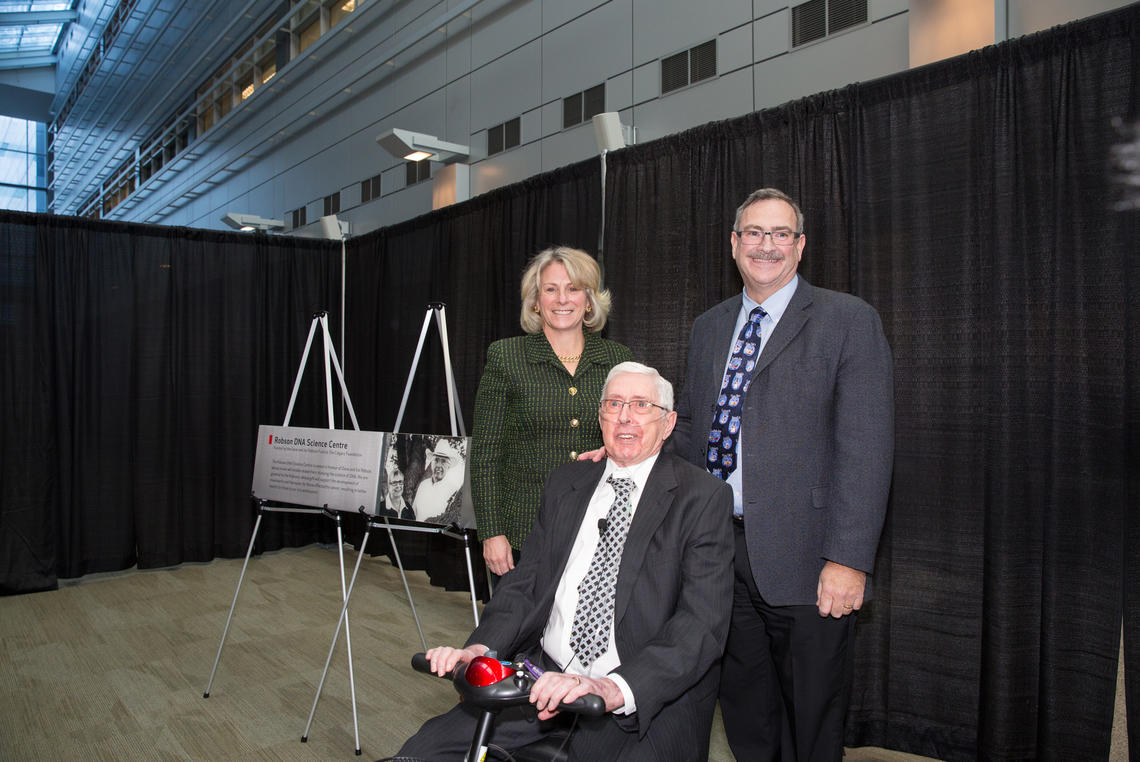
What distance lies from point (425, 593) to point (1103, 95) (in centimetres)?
452

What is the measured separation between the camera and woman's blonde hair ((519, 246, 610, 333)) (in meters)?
2.42

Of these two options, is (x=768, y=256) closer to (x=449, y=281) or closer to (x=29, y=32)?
(x=449, y=281)

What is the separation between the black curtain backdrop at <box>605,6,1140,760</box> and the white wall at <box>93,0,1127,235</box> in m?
→ 0.65

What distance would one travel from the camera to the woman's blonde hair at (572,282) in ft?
7.95

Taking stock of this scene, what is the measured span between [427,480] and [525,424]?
2.85ft

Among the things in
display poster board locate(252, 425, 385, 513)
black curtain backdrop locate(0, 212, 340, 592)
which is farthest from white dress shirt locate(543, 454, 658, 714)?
black curtain backdrop locate(0, 212, 340, 592)

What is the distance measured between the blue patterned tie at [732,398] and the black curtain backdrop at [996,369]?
1073mm

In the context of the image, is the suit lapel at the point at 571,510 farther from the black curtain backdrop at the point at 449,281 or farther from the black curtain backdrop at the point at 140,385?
the black curtain backdrop at the point at 140,385

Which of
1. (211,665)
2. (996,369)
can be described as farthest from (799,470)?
(211,665)

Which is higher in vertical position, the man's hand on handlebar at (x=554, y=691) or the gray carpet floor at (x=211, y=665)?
the man's hand on handlebar at (x=554, y=691)

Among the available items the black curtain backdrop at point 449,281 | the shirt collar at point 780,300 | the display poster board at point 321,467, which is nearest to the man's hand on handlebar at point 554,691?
the shirt collar at point 780,300

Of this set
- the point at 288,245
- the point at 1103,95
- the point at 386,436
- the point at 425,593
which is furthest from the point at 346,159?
the point at 1103,95

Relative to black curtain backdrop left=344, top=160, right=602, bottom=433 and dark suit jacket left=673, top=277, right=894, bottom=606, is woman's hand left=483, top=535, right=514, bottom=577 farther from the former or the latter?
black curtain backdrop left=344, top=160, right=602, bottom=433

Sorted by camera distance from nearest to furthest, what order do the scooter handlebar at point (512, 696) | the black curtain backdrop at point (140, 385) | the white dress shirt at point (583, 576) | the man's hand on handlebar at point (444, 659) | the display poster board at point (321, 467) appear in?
the scooter handlebar at point (512, 696) → the man's hand on handlebar at point (444, 659) → the white dress shirt at point (583, 576) → the display poster board at point (321, 467) → the black curtain backdrop at point (140, 385)
